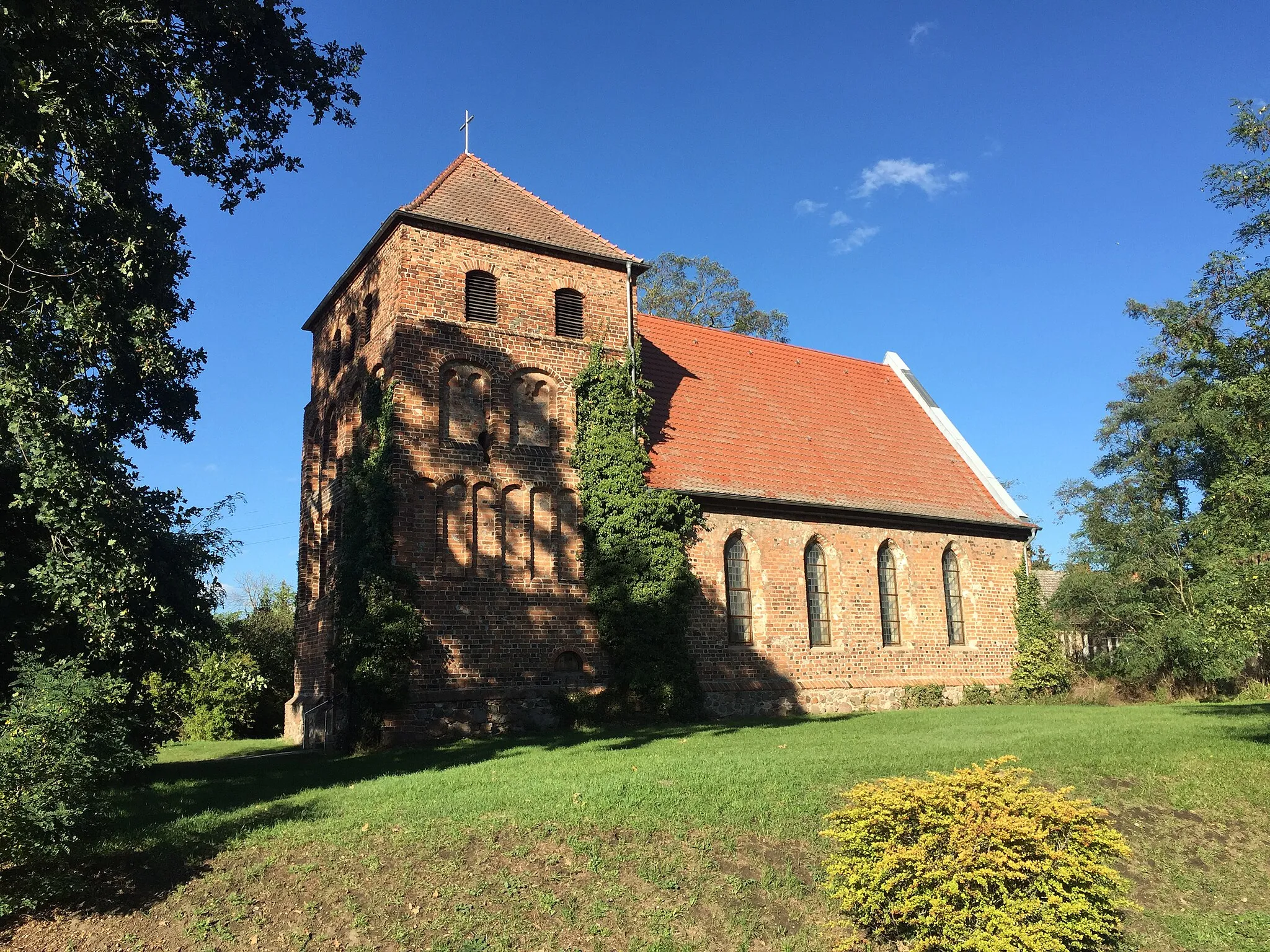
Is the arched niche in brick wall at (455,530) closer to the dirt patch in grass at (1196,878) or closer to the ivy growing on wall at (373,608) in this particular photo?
the ivy growing on wall at (373,608)

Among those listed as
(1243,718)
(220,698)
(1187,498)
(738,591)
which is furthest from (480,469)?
(1187,498)

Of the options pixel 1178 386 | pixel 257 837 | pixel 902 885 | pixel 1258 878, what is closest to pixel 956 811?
pixel 902 885

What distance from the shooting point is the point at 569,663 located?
1719 cm

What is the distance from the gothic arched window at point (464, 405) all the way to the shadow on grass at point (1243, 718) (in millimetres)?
13711

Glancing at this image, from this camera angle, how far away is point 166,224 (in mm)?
12234

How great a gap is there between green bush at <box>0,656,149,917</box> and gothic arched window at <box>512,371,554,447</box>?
10.5 m

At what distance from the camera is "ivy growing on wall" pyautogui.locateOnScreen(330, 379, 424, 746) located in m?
15.1

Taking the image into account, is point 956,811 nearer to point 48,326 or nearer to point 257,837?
point 257,837

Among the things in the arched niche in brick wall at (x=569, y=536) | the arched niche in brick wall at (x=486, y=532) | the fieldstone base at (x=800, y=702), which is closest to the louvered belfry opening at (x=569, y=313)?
the arched niche in brick wall at (x=569, y=536)

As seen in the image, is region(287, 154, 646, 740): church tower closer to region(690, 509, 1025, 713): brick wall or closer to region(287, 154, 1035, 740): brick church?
region(287, 154, 1035, 740): brick church

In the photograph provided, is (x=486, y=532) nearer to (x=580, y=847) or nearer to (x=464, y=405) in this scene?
(x=464, y=405)

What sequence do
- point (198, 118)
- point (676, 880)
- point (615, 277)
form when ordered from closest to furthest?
point (676, 880)
point (198, 118)
point (615, 277)

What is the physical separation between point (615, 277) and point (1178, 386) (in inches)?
814

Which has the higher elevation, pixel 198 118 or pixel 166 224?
pixel 198 118
